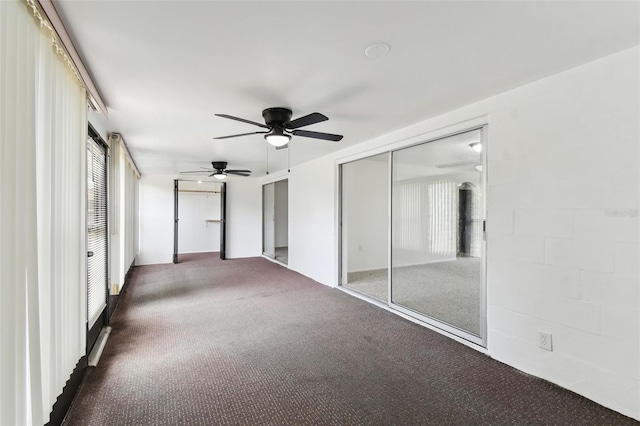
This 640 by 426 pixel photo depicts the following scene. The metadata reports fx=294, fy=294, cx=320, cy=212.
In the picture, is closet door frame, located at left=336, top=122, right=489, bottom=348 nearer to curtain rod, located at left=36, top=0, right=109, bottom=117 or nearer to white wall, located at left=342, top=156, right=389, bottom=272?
white wall, located at left=342, top=156, right=389, bottom=272

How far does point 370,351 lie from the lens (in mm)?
2791

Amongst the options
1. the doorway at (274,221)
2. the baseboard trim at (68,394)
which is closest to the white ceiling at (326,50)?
the baseboard trim at (68,394)

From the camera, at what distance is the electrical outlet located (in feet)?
7.43

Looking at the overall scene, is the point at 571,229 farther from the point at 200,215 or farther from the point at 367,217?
the point at 200,215

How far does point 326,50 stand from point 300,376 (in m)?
2.42

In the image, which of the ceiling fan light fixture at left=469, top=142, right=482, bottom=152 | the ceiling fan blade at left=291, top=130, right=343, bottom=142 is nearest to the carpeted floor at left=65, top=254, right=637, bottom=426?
the ceiling fan light fixture at left=469, top=142, right=482, bottom=152

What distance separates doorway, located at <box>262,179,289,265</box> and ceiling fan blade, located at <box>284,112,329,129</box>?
188 inches

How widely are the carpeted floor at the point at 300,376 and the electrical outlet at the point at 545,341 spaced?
10.5 inches

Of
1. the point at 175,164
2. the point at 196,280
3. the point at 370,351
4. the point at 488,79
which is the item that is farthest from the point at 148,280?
the point at 488,79

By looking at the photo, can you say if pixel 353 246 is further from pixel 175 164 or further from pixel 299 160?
pixel 175 164

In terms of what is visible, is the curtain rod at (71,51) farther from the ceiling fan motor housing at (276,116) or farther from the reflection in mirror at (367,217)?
the reflection in mirror at (367,217)

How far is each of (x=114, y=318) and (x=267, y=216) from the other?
5321 millimetres

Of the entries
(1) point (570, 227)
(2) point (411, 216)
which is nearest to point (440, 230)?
(2) point (411, 216)

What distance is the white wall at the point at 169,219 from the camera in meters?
7.43
